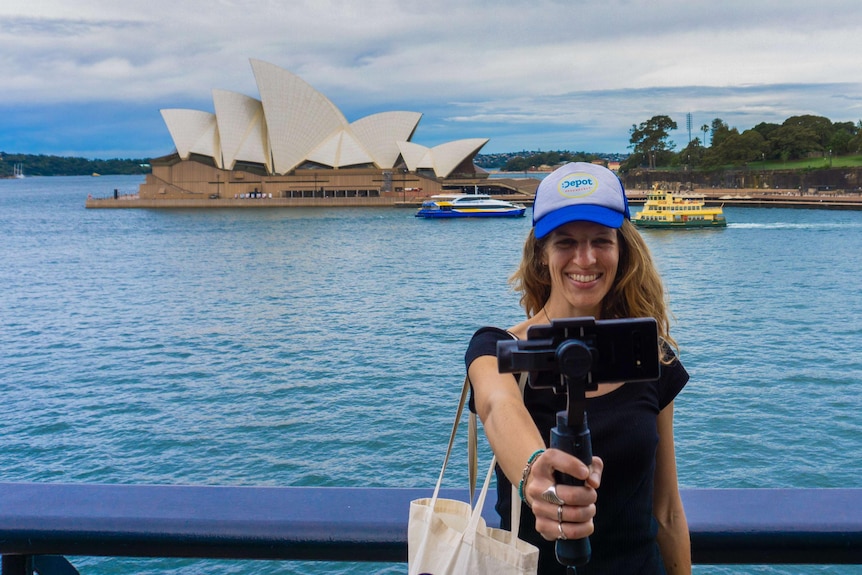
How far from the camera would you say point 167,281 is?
22391 mm

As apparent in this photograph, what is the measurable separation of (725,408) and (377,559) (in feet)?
33.5

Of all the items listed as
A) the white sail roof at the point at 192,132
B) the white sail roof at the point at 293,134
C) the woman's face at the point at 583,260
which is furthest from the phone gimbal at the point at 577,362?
the white sail roof at the point at 192,132

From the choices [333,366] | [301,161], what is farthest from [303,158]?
[333,366]

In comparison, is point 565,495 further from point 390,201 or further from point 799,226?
point 390,201

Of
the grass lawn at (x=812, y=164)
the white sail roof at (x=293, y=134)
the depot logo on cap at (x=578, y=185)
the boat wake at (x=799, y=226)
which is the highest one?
the white sail roof at (x=293, y=134)

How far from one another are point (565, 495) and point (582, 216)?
→ 1.28 ft

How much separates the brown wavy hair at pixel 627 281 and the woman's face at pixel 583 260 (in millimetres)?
35

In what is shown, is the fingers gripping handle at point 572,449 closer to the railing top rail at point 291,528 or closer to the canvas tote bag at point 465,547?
the canvas tote bag at point 465,547

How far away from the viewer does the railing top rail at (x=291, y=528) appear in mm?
923

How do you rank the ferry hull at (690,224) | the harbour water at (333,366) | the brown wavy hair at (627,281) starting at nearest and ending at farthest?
the brown wavy hair at (627,281) → the harbour water at (333,366) → the ferry hull at (690,224)

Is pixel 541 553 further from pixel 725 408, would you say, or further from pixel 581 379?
pixel 725 408

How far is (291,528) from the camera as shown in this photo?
0.93 metres

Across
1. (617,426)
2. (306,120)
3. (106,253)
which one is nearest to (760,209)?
(306,120)

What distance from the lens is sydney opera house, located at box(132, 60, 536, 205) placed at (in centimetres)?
4909
